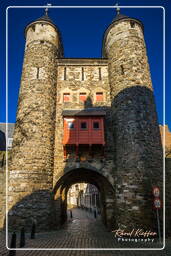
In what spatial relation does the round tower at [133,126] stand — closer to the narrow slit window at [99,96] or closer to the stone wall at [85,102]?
the stone wall at [85,102]

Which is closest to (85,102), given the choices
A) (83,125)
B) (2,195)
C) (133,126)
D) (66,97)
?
(66,97)

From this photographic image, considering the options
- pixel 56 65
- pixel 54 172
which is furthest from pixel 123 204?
pixel 56 65

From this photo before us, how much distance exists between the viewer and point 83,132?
38.8 ft

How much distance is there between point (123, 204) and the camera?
9977mm

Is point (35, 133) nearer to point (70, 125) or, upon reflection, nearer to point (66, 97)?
point (70, 125)

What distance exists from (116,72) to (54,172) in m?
8.10

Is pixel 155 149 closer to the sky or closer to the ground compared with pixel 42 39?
closer to the ground

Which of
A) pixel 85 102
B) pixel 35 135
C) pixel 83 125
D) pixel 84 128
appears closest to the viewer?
pixel 35 135

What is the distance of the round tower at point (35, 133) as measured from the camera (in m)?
10.1

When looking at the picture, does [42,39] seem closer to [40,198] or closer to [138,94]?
[138,94]

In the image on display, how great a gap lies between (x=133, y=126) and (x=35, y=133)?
5.97 m

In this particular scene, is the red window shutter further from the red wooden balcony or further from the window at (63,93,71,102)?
the red wooden balcony

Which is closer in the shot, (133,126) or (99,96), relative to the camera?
(133,126)

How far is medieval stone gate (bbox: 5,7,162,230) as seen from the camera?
10.0 m
